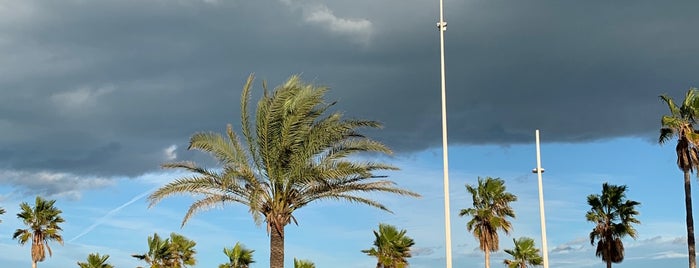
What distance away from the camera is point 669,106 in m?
45.0

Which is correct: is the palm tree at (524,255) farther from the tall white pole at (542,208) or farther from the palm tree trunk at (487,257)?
the tall white pole at (542,208)

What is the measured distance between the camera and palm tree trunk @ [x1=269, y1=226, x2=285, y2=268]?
90.7ft

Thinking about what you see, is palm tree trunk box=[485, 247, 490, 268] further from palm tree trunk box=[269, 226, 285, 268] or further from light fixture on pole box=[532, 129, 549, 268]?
palm tree trunk box=[269, 226, 285, 268]

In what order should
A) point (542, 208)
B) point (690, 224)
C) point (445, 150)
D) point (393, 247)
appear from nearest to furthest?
1. point (445, 150)
2. point (542, 208)
3. point (690, 224)
4. point (393, 247)

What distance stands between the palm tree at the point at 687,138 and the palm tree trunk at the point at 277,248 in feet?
79.6

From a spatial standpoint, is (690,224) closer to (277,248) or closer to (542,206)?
(542,206)

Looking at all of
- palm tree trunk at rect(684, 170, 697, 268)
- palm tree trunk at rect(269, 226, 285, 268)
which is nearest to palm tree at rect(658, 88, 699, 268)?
palm tree trunk at rect(684, 170, 697, 268)

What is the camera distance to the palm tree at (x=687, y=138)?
42938 mm

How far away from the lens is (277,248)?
2764 centimetres

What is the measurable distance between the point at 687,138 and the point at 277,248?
84.5ft

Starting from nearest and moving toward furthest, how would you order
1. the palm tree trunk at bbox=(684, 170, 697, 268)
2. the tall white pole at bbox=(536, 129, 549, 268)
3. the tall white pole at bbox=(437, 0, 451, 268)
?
1. the tall white pole at bbox=(437, 0, 451, 268)
2. the tall white pole at bbox=(536, 129, 549, 268)
3. the palm tree trunk at bbox=(684, 170, 697, 268)

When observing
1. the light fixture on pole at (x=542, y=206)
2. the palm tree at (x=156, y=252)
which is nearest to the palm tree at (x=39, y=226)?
the palm tree at (x=156, y=252)

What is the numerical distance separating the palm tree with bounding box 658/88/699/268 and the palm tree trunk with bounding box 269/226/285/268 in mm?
24262

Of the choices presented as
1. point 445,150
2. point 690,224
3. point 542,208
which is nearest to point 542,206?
point 542,208
